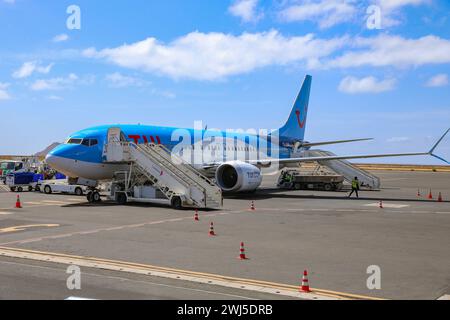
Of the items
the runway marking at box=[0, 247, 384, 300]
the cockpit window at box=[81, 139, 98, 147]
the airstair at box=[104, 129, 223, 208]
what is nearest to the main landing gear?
→ the airstair at box=[104, 129, 223, 208]

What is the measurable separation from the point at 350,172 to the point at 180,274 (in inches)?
1491

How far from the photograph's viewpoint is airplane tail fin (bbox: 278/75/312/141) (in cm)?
4462

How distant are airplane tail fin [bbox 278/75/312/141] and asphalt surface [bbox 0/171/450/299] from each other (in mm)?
20291

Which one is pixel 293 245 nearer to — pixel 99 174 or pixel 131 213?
pixel 131 213

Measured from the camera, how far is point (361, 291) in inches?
363

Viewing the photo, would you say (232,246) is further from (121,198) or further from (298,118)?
(298,118)

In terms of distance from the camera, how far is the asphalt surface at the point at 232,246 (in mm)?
9422

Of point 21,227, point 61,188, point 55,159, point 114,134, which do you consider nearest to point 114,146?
point 114,134

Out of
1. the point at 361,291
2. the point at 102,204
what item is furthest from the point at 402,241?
the point at 102,204

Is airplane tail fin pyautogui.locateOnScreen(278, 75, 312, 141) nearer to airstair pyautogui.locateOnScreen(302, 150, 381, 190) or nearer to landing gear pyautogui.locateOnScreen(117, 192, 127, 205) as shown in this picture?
airstair pyautogui.locateOnScreen(302, 150, 381, 190)

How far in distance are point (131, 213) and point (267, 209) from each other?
6988mm

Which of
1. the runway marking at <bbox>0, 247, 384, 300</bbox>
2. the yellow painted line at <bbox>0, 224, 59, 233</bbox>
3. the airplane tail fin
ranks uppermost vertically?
the airplane tail fin

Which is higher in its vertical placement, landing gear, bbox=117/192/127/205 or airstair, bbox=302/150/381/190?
airstair, bbox=302/150/381/190

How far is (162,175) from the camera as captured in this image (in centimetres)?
2564
